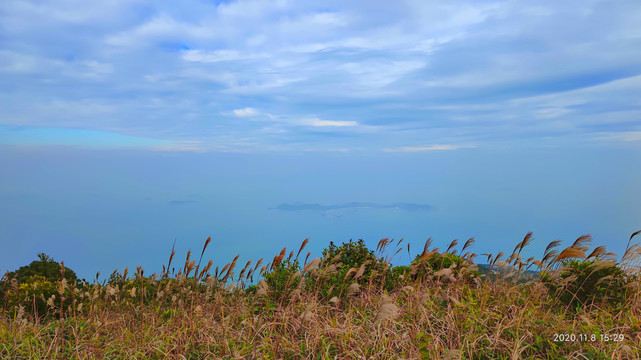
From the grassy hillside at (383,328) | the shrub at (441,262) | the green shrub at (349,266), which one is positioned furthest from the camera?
the shrub at (441,262)

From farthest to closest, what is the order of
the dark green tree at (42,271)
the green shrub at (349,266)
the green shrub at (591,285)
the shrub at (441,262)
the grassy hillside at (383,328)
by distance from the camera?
the dark green tree at (42,271) → the shrub at (441,262) → the green shrub at (349,266) → the green shrub at (591,285) → the grassy hillside at (383,328)

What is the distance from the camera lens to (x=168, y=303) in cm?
887

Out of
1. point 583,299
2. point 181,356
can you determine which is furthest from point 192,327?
point 583,299

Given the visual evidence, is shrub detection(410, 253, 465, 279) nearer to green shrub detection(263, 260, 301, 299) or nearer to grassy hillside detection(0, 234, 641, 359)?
grassy hillside detection(0, 234, 641, 359)

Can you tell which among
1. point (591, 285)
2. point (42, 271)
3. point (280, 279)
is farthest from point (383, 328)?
point (42, 271)

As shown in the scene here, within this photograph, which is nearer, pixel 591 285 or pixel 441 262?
pixel 591 285

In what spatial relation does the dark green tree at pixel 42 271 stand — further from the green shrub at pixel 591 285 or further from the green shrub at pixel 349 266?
the green shrub at pixel 591 285

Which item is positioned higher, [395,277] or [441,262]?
[441,262]

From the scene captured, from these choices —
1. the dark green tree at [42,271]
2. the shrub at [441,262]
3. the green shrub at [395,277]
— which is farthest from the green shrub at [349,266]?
the dark green tree at [42,271]

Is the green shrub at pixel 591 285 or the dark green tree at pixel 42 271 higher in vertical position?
the green shrub at pixel 591 285

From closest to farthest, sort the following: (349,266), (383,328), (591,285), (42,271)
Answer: (383,328)
(591,285)
(349,266)
(42,271)

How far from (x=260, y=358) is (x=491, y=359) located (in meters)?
2.73

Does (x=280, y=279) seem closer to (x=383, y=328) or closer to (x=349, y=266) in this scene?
(x=349, y=266)

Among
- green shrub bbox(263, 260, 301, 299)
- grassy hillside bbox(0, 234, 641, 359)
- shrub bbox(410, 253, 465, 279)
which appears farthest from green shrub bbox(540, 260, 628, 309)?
green shrub bbox(263, 260, 301, 299)
